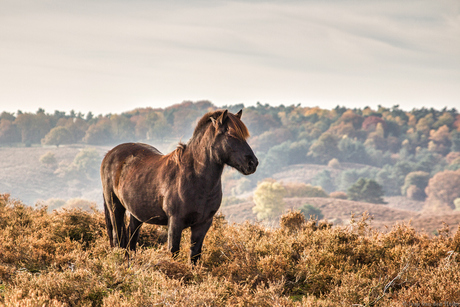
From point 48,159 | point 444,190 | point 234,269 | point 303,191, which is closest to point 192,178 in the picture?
point 234,269

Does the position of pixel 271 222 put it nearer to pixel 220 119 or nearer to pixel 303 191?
pixel 220 119

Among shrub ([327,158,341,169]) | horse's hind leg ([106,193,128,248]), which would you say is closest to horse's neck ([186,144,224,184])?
horse's hind leg ([106,193,128,248])

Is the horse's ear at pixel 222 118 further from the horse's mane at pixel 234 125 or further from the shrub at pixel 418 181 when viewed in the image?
the shrub at pixel 418 181

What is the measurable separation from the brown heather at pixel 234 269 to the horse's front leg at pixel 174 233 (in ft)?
0.49

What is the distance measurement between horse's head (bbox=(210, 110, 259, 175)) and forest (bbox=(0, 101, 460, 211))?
12211 cm

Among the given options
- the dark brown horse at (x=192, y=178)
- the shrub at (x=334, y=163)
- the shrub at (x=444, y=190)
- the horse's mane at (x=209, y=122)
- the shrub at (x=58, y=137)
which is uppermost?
the horse's mane at (x=209, y=122)

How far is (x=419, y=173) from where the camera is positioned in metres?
119

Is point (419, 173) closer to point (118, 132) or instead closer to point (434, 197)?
point (434, 197)

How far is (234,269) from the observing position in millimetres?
5355

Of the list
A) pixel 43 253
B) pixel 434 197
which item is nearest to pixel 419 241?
pixel 43 253

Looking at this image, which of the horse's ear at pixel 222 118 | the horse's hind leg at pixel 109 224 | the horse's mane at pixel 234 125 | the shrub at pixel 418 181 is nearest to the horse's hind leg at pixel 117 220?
the horse's hind leg at pixel 109 224

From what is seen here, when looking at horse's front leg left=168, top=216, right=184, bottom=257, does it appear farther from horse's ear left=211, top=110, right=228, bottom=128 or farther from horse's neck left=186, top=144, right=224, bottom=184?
horse's ear left=211, top=110, right=228, bottom=128

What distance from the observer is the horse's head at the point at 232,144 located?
470 cm

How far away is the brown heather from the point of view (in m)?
4.07
